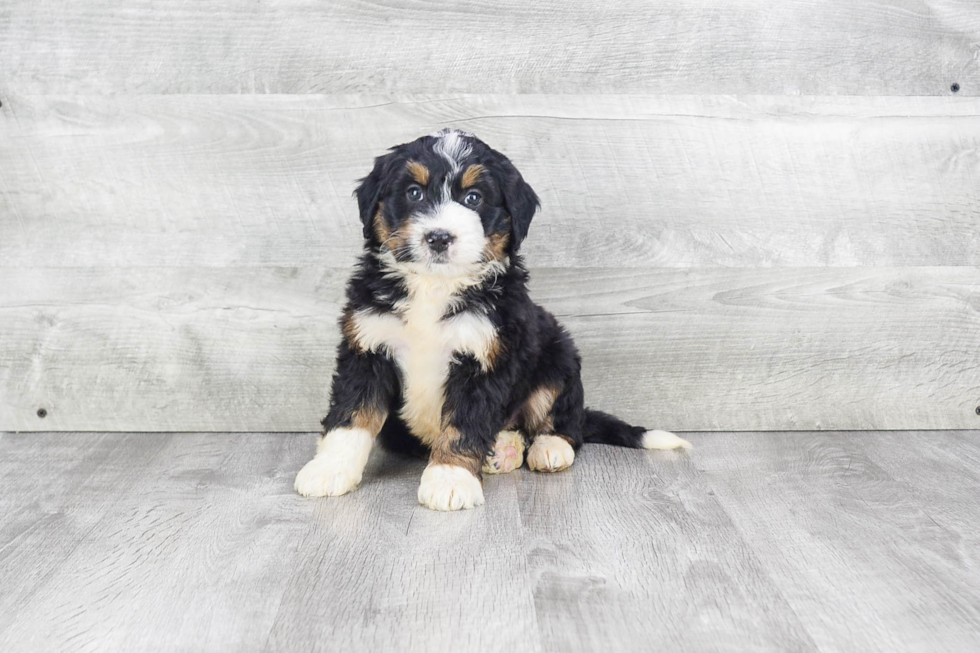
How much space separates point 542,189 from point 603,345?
60 centimetres

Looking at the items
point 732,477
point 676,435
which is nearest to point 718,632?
point 732,477

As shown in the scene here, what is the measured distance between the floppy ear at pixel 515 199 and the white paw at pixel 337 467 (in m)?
0.71

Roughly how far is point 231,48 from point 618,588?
222 centimetres

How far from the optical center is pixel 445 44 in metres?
3.14

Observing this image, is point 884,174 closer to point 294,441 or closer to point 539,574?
point 539,574

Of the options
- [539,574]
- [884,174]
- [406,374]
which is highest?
[884,174]

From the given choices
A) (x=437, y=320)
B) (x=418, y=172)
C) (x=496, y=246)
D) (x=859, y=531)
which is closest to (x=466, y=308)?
(x=437, y=320)

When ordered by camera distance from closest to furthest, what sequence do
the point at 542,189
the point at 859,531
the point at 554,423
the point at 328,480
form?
the point at 859,531
the point at 328,480
the point at 554,423
the point at 542,189

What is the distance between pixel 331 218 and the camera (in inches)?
125

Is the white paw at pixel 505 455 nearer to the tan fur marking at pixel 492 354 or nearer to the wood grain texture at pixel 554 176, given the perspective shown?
the tan fur marking at pixel 492 354

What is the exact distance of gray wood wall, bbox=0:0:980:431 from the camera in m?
3.14

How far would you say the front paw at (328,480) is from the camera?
256 cm

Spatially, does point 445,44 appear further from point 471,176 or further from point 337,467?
point 337,467

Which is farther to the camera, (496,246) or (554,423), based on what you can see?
(554,423)
